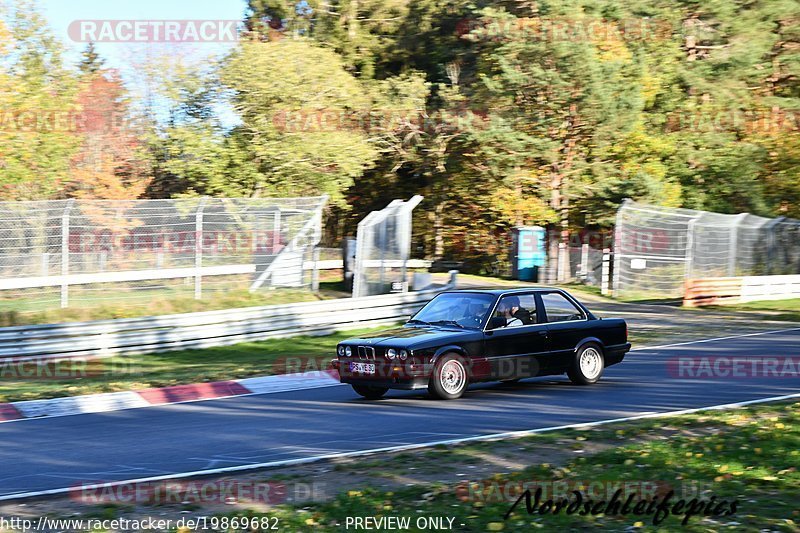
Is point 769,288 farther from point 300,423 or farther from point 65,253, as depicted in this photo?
point 300,423

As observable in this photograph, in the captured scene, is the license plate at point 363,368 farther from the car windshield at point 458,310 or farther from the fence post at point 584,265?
the fence post at point 584,265

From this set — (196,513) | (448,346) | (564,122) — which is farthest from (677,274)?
(196,513)

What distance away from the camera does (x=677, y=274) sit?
104 ft

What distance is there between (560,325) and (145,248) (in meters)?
11.6

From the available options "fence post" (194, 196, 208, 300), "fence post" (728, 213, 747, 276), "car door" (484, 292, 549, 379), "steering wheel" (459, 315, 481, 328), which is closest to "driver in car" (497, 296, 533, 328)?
"car door" (484, 292, 549, 379)

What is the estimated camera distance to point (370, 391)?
492 inches

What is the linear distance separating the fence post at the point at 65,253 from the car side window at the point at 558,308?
11.3 m

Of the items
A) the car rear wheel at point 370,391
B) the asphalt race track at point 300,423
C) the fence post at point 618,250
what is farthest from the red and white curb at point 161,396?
the fence post at point 618,250

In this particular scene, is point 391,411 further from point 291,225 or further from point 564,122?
point 564,122

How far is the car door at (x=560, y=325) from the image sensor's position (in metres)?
13.0

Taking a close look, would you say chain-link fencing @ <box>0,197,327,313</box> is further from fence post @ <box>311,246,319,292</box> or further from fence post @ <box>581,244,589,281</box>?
fence post @ <box>581,244,589,281</box>

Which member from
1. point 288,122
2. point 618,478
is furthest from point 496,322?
point 288,122

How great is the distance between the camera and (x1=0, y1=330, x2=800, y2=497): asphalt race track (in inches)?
344

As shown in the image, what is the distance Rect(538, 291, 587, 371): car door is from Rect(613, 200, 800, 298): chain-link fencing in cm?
1709
